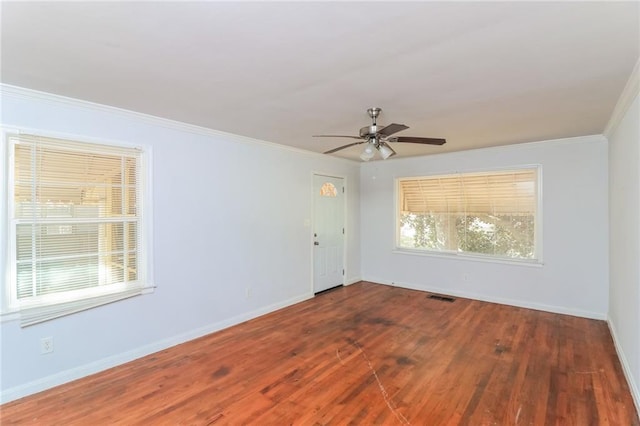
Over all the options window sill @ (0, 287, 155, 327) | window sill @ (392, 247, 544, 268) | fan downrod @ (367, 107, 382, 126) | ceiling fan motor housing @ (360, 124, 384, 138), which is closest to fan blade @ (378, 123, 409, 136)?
ceiling fan motor housing @ (360, 124, 384, 138)

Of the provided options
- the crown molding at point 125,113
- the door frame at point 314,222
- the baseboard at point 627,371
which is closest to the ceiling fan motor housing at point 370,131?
the crown molding at point 125,113

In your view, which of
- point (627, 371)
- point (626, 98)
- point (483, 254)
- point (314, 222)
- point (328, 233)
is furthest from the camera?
point (328, 233)

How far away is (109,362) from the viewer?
3.00m

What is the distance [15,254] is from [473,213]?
567 centimetres

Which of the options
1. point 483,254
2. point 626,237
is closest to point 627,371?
point 626,237

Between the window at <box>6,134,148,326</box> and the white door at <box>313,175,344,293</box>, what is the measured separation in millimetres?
2807

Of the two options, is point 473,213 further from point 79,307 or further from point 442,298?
point 79,307

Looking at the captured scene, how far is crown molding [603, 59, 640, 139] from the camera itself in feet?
7.43

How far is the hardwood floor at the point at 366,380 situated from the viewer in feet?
7.57

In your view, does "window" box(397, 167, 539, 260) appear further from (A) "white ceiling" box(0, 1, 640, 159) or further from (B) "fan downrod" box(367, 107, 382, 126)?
(B) "fan downrod" box(367, 107, 382, 126)

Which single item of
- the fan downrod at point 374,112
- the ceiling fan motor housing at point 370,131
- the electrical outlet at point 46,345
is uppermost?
the fan downrod at point 374,112

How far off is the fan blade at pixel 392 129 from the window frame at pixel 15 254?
2394mm

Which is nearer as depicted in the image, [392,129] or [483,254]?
[392,129]

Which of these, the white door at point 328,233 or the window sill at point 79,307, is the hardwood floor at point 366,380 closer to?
the window sill at point 79,307
